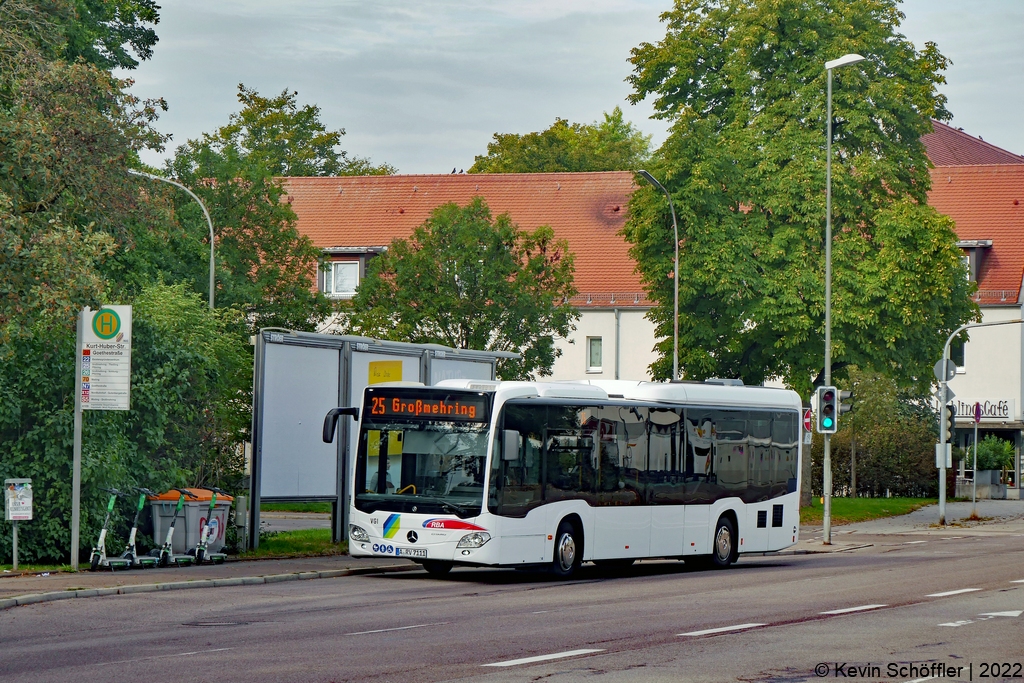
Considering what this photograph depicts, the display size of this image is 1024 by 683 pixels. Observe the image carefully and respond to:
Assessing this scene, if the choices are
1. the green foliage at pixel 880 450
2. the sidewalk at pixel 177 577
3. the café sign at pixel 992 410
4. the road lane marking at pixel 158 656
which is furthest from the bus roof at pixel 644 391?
the café sign at pixel 992 410

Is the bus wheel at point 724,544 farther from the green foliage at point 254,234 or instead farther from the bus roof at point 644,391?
A: the green foliage at point 254,234

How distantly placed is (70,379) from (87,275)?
2.74 metres

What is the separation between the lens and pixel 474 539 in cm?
2058

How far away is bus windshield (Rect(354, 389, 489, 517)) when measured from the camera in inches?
819

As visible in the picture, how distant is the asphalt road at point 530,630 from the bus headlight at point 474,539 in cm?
55

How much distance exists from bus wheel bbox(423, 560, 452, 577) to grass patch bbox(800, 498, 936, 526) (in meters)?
19.2

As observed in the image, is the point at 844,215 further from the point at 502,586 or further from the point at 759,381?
the point at 502,586

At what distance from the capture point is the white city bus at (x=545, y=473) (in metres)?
20.8

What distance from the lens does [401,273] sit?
40875 mm

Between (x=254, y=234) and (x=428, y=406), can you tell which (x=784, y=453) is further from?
(x=254, y=234)

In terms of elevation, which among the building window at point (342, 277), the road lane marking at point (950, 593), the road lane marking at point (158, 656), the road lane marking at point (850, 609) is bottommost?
the road lane marking at point (950, 593)

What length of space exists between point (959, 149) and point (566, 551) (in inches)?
2530

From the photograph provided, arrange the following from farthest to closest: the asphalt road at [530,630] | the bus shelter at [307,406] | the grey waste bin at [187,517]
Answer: the bus shelter at [307,406] < the grey waste bin at [187,517] < the asphalt road at [530,630]

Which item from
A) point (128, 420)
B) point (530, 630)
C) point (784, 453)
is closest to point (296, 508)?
point (784, 453)
